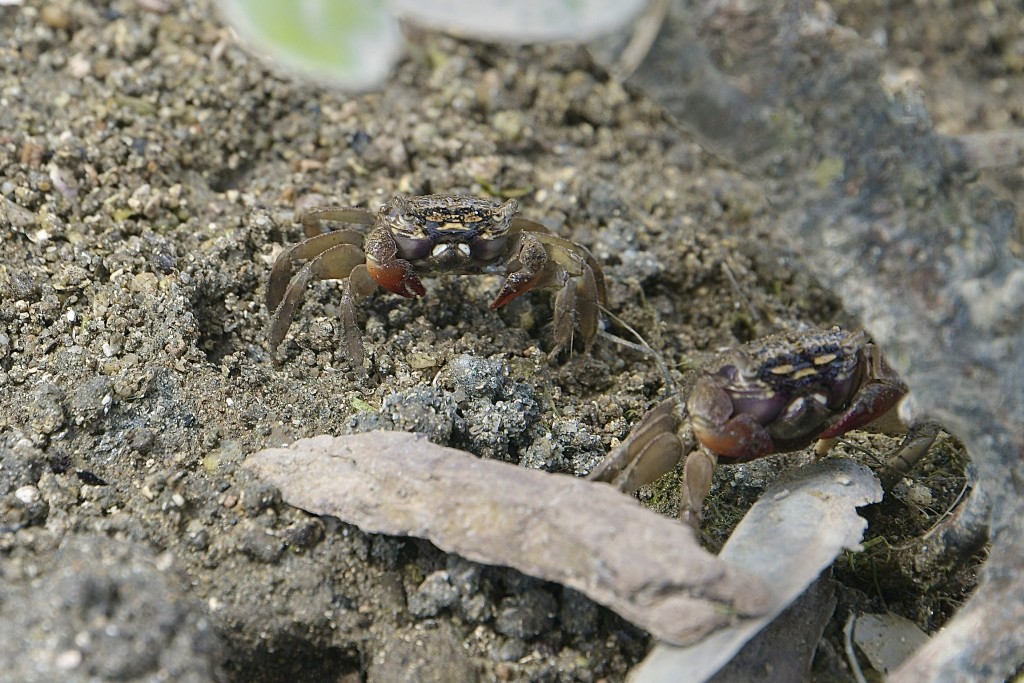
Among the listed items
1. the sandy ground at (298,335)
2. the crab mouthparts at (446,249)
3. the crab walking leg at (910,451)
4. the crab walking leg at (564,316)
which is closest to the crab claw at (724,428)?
the sandy ground at (298,335)

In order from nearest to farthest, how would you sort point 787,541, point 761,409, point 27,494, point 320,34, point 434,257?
1. point 320,34
2. point 787,541
3. point 27,494
4. point 761,409
5. point 434,257

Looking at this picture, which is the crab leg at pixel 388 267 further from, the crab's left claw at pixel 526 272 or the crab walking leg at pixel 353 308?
the crab's left claw at pixel 526 272

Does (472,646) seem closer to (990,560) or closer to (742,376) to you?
(742,376)

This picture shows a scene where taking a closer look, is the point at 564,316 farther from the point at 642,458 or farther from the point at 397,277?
the point at 642,458

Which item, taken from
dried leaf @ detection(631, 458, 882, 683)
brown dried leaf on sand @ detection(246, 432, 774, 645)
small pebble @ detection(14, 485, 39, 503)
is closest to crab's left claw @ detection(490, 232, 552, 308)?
brown dried leaf on sand @ detection(246, 432, 774, 645)

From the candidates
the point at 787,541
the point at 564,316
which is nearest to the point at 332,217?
the point at 564,316

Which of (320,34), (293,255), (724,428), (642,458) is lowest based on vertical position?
(293,255)

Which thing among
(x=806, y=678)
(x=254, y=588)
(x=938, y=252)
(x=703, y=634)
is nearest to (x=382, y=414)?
(x=254, y=588)
